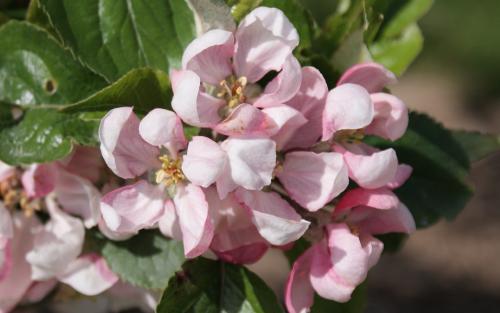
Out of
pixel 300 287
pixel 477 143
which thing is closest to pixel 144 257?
pixel 300 287

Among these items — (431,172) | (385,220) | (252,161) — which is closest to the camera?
(252,161)

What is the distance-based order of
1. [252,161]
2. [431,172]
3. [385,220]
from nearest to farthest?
[252,161] < [385,220] < [431,172]

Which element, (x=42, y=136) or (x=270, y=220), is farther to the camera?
(x=42, y=136)

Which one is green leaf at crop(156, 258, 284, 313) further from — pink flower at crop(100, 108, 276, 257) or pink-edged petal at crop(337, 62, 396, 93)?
pink-edged petal at crop(337, 62, 396, 93)

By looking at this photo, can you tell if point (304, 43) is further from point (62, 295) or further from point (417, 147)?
point (62, 295)

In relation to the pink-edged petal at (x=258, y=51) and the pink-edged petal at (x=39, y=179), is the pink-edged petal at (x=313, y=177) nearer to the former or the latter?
the pink-edged petal at (x=258, y=51)

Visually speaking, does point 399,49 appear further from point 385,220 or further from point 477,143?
point 385,220

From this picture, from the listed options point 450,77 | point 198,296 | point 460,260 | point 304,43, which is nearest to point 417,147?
point 304,43

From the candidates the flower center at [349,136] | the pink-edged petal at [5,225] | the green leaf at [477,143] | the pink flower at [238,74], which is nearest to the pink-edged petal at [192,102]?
the pink flower at [238,74]
